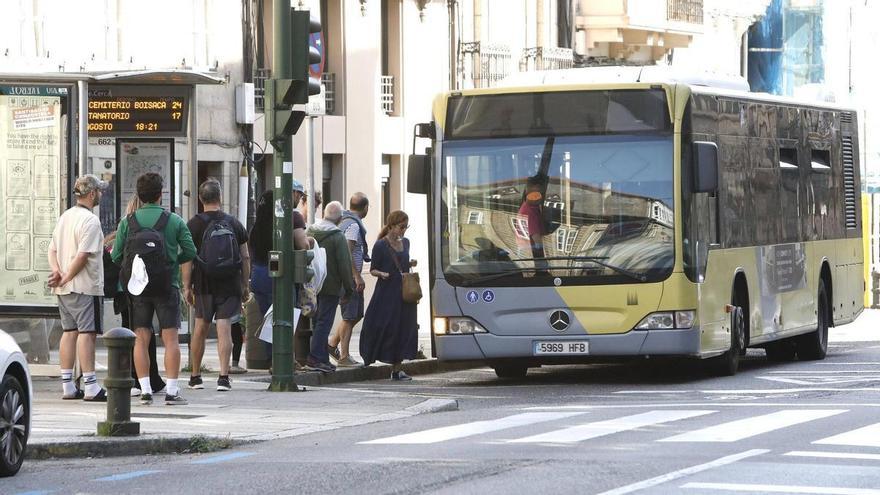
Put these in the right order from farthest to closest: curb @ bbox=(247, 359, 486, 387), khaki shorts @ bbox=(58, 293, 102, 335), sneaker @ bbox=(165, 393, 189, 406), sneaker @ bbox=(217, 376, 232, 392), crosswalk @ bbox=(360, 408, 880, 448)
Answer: curb @ bbox=(247, 359, 486, 387) → sneaker @ bbox=(217, 376, 232, 392) → khaki shorts @ bbox=(58, 293, 102, 335) → sneaker @ bbox=(165, 393, 189, 406) → crosswalk @ bbox=(360, 408, 880, 448)

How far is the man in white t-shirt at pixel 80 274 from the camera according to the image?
17.2m

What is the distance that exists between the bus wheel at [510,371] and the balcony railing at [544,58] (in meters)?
18.1

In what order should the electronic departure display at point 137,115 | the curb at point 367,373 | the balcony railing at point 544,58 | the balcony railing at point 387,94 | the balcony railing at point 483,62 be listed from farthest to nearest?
the balcony railing at point 544,58 → the balcony railing at point 483,62 → the balcony railing at point 387,94 → the electronic departure display at point 137,115 → the curb at point 367,373

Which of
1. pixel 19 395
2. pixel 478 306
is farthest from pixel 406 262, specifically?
pixel 19 395

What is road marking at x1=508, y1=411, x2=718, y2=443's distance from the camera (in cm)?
1444

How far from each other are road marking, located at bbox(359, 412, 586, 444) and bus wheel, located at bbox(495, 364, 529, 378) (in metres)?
5.66

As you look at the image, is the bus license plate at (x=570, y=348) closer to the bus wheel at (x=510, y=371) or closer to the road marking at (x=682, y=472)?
the bus wheel at (x=510, y=371)

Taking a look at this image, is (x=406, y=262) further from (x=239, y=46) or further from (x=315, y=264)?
(x=239, y=46)

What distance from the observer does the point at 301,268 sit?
1881cm

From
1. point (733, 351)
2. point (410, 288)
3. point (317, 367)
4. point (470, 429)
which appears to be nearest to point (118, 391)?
point (470, 429)

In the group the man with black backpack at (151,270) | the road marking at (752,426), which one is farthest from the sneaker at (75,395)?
the road marking at (752,426)

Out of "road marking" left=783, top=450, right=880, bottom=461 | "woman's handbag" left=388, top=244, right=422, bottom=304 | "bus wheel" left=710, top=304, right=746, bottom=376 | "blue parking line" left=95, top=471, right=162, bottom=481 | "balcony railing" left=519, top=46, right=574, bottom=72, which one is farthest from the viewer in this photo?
"balcony railing" left=519, top=46, right=574, bottom=72

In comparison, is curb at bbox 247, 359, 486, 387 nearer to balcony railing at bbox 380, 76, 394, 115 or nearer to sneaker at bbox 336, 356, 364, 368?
sneaker at bbox 336, 356, 364, 368

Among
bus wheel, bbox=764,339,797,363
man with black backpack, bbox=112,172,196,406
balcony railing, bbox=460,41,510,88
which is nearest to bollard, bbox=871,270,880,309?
balcony railing, bbox=460,41,510,88
